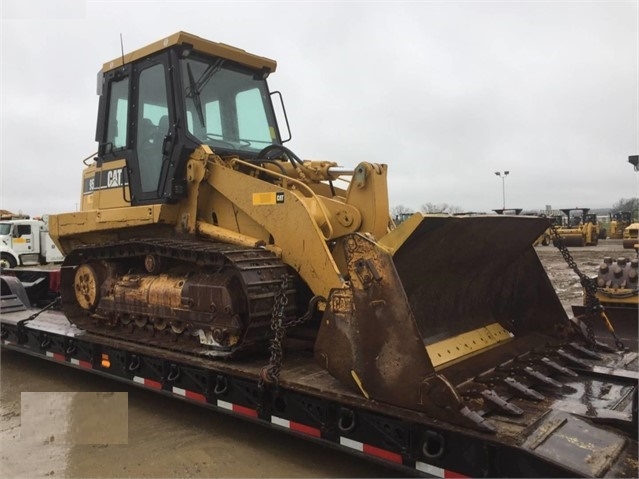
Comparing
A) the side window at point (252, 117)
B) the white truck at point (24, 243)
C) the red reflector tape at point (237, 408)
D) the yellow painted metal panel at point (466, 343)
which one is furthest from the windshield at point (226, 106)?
the white truck at point (24, 243)

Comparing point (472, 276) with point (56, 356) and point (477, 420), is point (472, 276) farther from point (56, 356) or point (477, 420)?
point (56, 356)

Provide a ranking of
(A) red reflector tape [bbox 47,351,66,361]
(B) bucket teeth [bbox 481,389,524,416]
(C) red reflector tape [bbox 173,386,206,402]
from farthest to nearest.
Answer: (A) red reflector tape [bbox 47,351,66,361], (C) red reflector tape [bbox 173,386,206,402], (B) bucket teeth [bbox 481,389,524,416]

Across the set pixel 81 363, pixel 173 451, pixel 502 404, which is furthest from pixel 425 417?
pixel 81 363

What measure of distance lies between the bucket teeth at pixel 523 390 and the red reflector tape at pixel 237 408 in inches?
73.6

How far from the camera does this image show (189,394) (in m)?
4.75

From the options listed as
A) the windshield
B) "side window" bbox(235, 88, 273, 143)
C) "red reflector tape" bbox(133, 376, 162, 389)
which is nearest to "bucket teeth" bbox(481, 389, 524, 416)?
"red reflector tape" bbox(133, 376, 162, 389)

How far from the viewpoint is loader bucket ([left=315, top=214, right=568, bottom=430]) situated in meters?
3.36

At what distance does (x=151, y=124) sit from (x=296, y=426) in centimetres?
370

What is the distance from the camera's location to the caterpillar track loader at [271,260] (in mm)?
3576

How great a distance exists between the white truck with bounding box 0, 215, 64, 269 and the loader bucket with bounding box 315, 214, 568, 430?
23.7m

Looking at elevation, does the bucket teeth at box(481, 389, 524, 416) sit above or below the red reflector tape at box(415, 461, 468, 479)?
above

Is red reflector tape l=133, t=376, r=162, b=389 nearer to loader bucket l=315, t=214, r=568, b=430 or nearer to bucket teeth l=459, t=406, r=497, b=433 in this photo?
loader bucket l=315, t=214, r=568, b=430

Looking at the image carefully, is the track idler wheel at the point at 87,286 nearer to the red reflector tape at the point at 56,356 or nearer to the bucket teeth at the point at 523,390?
the red reflector tape at the point at 56,356

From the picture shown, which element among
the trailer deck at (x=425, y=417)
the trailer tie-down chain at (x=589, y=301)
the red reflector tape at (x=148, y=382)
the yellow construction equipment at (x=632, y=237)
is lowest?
the red reflector tape at (x=148, y=382)
